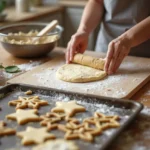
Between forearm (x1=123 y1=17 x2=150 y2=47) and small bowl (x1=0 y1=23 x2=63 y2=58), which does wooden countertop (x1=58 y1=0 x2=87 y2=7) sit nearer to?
small bowl (x1=0 y1=23 x2=63 y2=58)

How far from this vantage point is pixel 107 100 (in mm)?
1002

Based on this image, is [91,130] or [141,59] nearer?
[91,130]

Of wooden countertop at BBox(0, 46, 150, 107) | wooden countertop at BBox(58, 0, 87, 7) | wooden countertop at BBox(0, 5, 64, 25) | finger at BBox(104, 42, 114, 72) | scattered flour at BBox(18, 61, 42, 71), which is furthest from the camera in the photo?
wooden countertop at BBox(58, 0, 87, 7)

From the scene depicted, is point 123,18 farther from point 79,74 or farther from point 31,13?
point 31,13

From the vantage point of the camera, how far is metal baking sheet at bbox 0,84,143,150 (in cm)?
81

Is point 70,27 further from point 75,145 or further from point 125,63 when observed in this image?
point 75,145

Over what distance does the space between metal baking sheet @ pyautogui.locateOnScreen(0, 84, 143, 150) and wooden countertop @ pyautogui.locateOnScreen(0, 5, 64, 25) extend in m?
1.29

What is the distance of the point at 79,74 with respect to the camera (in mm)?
1273

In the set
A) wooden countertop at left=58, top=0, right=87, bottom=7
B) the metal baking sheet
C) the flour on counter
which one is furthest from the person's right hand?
wooden countertop at left=58, top=0, right=87, bottom=7

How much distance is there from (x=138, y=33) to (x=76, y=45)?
0.26 meters

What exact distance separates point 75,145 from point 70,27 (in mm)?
2116

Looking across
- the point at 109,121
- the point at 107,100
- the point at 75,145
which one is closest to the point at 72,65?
the point at 107,100

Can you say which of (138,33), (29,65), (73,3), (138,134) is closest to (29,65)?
(29,65)

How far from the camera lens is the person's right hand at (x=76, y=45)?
1.44m
